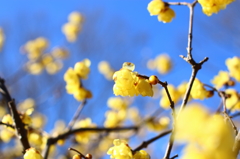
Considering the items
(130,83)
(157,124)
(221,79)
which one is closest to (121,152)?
(130,83)

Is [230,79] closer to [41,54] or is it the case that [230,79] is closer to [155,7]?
[155,7]

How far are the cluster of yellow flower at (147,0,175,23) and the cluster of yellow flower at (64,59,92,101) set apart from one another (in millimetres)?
688

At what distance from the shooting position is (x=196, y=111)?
0.65 meters

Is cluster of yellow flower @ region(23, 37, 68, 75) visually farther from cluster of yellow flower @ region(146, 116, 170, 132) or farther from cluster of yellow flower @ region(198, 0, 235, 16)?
cluster of yellow flower @ region(198, 0, 235, 16)

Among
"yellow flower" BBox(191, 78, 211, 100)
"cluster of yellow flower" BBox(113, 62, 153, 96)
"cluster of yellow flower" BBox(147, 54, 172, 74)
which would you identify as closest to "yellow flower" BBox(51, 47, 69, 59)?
"cluster of yellow flower" BBox(147, 54, 172, 74)

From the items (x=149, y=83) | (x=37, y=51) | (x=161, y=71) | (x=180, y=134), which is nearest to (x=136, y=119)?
(x=161, y=71)

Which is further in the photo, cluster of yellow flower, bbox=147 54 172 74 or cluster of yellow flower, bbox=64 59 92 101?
cluster of yellow flower, bbox=147 54 172 74

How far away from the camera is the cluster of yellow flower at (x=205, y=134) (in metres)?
0.64

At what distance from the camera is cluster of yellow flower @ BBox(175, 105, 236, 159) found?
642 millimetres

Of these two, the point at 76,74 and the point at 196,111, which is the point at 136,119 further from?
the point at 196,111

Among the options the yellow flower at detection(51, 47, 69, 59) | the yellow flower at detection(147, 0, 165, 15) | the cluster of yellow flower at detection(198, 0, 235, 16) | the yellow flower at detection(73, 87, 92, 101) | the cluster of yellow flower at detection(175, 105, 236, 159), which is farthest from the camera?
the yellow flower at detection(51, 47, 69, 59)

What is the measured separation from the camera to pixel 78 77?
7.01 feet

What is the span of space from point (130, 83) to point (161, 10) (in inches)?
29.9

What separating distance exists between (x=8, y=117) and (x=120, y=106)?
233 cm
